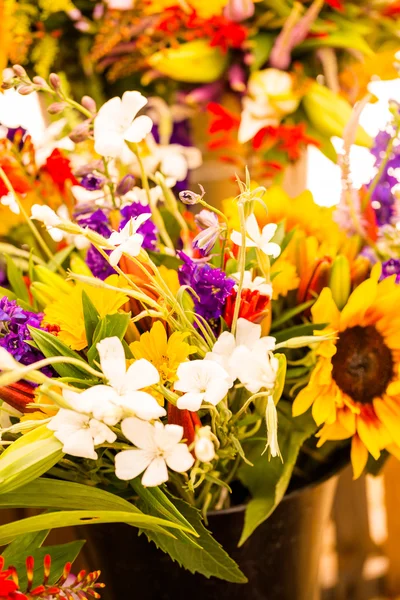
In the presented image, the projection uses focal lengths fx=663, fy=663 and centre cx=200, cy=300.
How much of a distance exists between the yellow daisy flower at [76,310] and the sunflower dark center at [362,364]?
0.15 metres

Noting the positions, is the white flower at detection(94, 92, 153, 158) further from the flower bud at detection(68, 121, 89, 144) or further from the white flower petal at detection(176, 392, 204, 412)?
the white flower petal at detection(176, 392, 204, 412)

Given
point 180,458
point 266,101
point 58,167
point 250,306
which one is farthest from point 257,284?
point 266,101

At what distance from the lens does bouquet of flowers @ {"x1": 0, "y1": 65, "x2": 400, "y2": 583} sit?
11.5 inches

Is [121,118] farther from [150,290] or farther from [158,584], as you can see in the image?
[158,584]

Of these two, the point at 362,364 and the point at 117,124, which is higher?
the point at 117,124

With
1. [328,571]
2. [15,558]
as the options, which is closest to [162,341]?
[15,558]

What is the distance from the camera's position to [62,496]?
13.2 inches

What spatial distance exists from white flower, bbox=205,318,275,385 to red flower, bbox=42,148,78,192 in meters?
0.25

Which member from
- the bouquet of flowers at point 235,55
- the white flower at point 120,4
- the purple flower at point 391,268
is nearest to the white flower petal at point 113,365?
the purple flower at point 391,268

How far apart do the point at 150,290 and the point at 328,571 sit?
64cm

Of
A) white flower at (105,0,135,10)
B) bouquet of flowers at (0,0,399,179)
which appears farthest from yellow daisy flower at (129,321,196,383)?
white flower at (105,0,135,10)

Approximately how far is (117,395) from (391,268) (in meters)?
0.23

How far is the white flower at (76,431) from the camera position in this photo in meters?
0.28

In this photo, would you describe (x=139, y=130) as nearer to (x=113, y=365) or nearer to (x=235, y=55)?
(x=113, y=365)
